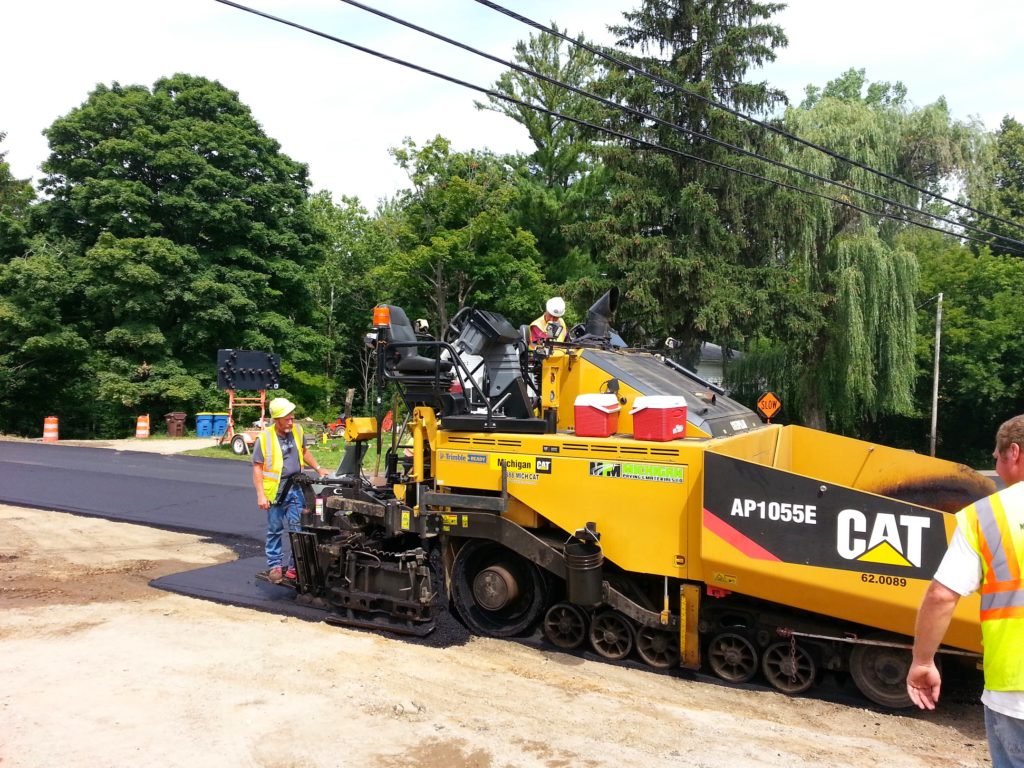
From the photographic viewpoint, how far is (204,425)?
75.0ft

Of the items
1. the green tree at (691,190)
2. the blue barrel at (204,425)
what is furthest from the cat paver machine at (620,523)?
Result: the blue barrel at (204,425)

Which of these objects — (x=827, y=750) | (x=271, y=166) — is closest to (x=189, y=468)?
(x=827, y=750)

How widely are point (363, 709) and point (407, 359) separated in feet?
9.40

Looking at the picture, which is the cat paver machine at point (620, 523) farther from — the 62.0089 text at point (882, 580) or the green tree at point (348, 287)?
the green tree at point (348, 287)

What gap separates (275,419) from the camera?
698 cm

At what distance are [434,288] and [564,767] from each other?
25494 mm

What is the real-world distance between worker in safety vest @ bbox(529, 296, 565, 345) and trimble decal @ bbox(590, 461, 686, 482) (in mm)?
1285

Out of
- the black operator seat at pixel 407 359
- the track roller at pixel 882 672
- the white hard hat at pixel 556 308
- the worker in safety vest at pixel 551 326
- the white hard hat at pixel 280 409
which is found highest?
the white hard hat at pixel 556 308

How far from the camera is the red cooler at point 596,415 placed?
5512 mm

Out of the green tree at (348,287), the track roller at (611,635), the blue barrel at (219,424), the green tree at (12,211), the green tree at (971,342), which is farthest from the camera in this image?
the green tree at (348,287)

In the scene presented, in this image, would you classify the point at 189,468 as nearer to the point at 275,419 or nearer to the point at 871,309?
the point at 275,419

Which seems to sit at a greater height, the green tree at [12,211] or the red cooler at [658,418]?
Answer: the green tree at [12,211]

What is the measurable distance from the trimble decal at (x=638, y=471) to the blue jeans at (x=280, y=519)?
299 cm

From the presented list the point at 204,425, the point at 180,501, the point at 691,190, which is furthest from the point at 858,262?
the point at 204,425
